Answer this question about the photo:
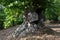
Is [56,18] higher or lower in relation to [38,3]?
lower

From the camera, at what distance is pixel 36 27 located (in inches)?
369

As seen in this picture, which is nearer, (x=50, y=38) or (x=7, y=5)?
(x=50, y=38)

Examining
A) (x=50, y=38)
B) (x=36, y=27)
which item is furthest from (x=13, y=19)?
(x=50, y=38)

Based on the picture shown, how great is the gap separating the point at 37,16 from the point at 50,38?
1.49 meters

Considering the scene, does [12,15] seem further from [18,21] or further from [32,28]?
[32,28]

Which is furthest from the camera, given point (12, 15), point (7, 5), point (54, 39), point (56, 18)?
point (56, 18)

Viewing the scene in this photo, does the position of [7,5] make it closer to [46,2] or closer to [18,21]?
[46,2]

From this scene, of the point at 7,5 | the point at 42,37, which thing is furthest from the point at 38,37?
the point at 7,5

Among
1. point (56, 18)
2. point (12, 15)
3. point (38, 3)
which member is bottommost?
point (56, 18)

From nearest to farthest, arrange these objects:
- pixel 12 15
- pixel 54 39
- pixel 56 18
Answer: pixel 54 39 < pixel 12 15 < pixel 56 18

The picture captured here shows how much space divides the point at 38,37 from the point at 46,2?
174 centimetres

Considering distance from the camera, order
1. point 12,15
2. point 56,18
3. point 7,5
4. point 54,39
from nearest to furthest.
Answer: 1. point 54,39
2. point 7,5
3. point 12,15
4. point 56,18

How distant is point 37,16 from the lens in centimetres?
936

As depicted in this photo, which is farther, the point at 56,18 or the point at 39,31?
the point at 56,18
